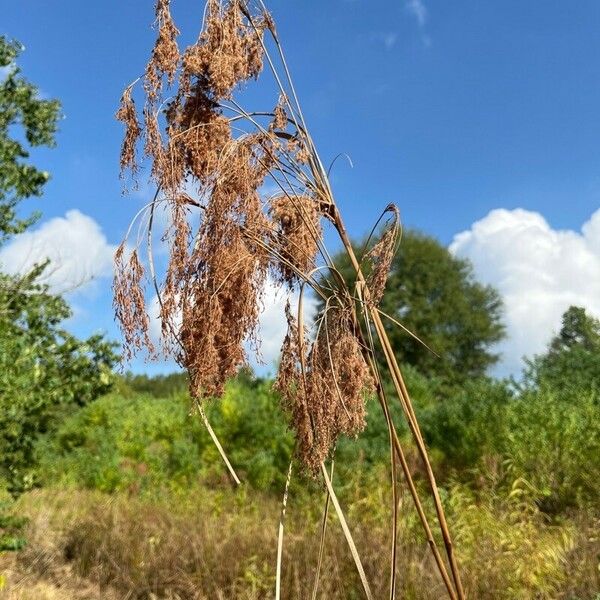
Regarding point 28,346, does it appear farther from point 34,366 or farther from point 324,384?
point 324,384

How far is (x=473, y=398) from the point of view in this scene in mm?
7848

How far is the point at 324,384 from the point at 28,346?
4.23 metres

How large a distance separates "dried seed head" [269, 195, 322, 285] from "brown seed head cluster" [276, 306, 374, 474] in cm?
14

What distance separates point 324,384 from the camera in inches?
76.8

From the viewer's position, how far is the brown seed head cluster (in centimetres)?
194

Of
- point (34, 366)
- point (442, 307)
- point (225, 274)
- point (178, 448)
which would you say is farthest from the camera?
point (442, 307)

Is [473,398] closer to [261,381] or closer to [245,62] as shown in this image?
[261,381]

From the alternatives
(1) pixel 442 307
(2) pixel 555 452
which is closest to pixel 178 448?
(2) pixel 555 452

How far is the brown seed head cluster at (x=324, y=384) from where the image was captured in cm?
194

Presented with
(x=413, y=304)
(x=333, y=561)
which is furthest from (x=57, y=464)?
(x=413, y=304)

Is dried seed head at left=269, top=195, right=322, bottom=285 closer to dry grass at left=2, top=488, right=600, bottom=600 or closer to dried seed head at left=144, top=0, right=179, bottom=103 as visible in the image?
dried seed head at left=144, top=0, right=179, bottom=103

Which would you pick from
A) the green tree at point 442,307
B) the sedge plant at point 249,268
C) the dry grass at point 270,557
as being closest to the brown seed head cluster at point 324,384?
the sedge plant at point 249,268

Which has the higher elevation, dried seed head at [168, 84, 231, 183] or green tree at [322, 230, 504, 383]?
green tree at [322, 230, 504, 383]

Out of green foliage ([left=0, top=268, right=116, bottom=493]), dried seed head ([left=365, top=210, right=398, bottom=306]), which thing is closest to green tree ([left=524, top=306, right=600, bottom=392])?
green foliage ([left=0, top=268, right=116, bottom=493])
